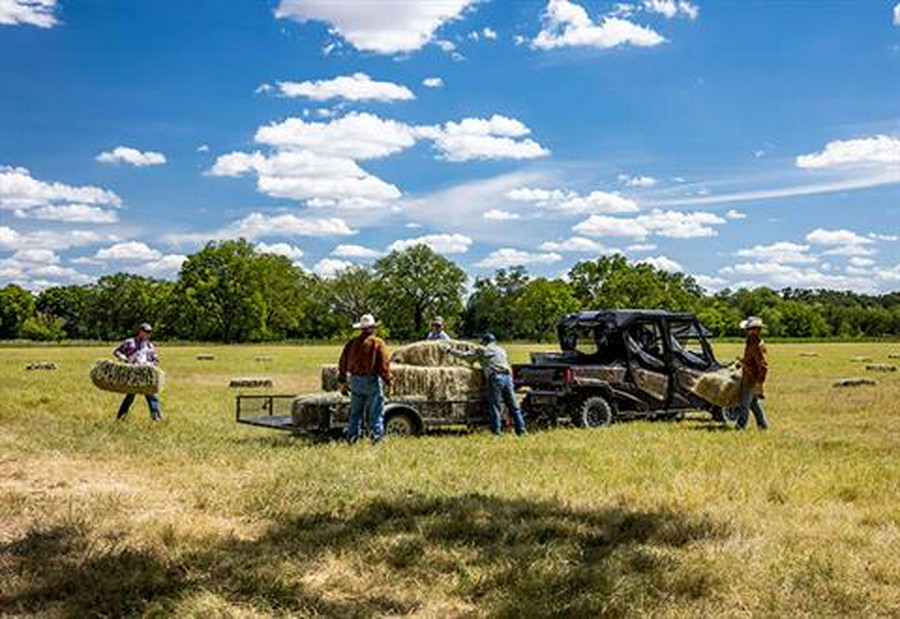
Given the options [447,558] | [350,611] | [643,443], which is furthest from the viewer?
[643,443]

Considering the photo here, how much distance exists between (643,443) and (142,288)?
114165mm

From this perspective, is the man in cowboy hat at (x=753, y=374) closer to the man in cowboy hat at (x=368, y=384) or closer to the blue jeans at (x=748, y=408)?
the blue jeans at (x=748, y=408)

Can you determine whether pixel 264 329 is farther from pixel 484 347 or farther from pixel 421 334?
pixel 484 347

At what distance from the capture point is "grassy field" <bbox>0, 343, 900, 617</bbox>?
18.5ft

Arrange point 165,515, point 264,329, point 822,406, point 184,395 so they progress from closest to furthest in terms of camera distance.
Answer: point 165,515 → point 822,406 → point 184,395 → point 264,329

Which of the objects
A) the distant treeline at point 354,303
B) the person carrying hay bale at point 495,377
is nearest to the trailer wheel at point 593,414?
the person carrying hay bale at point 495,377

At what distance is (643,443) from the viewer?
1262 cm

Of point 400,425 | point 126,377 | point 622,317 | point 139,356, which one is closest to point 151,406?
point 126,377

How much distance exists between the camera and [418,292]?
371 ft

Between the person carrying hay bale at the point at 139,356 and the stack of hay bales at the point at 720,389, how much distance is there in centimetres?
936

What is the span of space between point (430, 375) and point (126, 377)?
5.30m

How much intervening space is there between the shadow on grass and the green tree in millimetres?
104793

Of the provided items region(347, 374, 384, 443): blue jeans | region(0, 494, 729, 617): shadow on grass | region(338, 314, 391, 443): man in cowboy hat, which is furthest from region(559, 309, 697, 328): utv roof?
region(0, 494, 729, 617): shadow on grass

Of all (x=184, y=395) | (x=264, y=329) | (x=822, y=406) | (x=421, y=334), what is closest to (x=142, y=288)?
(x=264, y=329)
